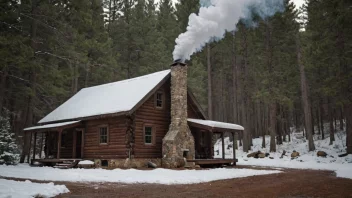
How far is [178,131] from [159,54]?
21.9m

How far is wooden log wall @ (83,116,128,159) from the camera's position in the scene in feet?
67.6

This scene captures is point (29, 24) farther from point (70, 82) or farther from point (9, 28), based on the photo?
point (70, 82)

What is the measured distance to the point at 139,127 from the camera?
2109 cm

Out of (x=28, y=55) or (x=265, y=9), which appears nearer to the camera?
(x=28, y=55)

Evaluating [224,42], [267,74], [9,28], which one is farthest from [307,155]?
[9,28]

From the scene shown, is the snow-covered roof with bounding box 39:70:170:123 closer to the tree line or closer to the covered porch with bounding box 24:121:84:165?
the covered porch with bounding box 24:121:84:165

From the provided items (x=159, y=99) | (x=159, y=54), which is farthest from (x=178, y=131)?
(x=159, y=54)

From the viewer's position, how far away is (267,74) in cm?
3016

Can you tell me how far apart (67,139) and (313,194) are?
65.6 ft

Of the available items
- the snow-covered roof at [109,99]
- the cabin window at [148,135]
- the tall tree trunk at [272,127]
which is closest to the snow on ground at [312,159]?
the tall tree trunk at [272,127]

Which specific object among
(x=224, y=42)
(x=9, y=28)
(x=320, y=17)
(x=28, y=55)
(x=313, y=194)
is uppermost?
(x=224, y=42)

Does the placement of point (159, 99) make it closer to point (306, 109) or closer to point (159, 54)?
point (306, 109)

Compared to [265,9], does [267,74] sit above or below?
below

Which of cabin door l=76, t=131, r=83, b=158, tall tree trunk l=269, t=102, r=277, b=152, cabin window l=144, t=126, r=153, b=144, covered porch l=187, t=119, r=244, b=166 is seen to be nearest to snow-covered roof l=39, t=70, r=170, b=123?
cabin door l=76, t=131, r=83, b=158
